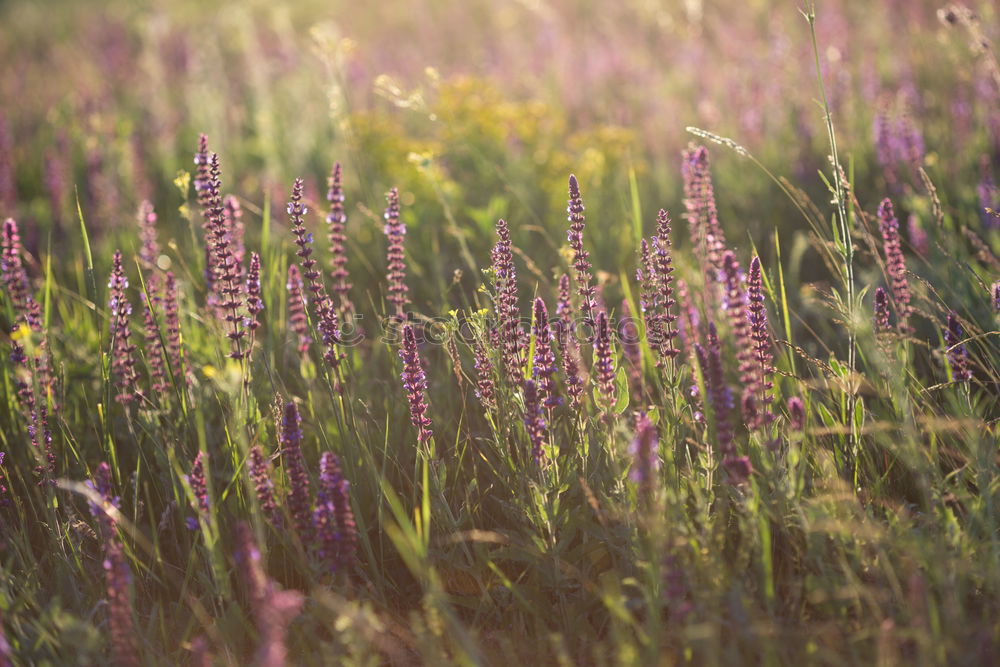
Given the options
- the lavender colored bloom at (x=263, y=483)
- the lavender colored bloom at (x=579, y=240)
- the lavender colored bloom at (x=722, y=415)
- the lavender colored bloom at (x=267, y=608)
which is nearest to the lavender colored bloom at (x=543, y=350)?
the lavender colored bloom at (x=579, y=240)

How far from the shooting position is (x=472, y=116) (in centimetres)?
558

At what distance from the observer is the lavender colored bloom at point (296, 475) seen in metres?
2.09

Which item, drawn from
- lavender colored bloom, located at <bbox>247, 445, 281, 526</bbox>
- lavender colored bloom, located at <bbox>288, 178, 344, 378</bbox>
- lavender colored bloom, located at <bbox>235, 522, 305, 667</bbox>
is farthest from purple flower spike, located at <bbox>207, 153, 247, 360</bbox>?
lavender colored bloom, located at <bbox>235, 522, 305, 667</bbox>

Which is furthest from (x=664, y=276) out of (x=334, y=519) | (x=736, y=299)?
(x=334, y=519)

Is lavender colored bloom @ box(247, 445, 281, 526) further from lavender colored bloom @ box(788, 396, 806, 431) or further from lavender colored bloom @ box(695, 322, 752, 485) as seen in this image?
lavender colored bloom @ box(788, 396, 806, 431)

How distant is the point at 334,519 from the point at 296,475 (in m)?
0.17

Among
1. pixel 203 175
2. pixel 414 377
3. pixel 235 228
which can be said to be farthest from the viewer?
pixel 235 228

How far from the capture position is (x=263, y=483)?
2.29 m

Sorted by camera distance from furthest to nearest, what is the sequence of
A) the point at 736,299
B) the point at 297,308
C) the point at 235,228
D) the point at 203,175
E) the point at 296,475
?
1. the point at 235,228
2. the point at 297,308
3. the point at 203,175
4. the point at 296,475
5. the point at 736,299

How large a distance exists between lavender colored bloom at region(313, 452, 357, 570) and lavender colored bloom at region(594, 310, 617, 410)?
2.28 ft

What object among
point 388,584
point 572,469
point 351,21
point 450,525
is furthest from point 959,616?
point 351,21

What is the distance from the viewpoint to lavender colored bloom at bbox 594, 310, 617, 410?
2.21m

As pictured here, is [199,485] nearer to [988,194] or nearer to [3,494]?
[3,494]

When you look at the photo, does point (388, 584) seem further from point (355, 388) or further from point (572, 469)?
point (355, 388)
